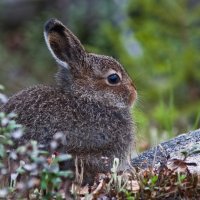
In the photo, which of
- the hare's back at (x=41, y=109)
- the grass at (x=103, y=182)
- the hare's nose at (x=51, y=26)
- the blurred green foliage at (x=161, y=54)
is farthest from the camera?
the blurred green foliage at (x=161, y=54)

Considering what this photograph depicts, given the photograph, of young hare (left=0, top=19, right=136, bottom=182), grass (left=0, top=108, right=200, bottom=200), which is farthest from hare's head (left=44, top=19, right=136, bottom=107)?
grass (left=0, top=108, right=200, bottom=200)

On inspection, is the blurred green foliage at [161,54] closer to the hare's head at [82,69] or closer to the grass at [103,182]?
the hare's head at [82,69]

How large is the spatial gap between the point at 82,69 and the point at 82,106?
1.85 ft

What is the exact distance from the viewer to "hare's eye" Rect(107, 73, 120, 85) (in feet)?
22.0

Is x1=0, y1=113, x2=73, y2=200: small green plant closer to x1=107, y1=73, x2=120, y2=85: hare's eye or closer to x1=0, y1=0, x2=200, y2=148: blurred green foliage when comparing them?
x1=107, y1=73, x2=120, y2=85: hare's eye

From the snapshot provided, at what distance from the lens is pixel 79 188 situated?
16.4ft

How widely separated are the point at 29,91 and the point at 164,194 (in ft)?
5.59

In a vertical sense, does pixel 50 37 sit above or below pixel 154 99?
below

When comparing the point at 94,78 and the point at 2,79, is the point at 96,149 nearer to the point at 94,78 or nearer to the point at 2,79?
the point at 94,78

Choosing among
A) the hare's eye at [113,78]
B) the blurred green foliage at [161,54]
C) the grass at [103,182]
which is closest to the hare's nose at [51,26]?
the hare's eye at [113,78]

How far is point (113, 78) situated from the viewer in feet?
22.1

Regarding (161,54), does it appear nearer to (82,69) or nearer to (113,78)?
(113,78)

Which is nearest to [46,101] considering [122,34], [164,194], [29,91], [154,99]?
[29,91]

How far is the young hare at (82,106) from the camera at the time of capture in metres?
5.71
